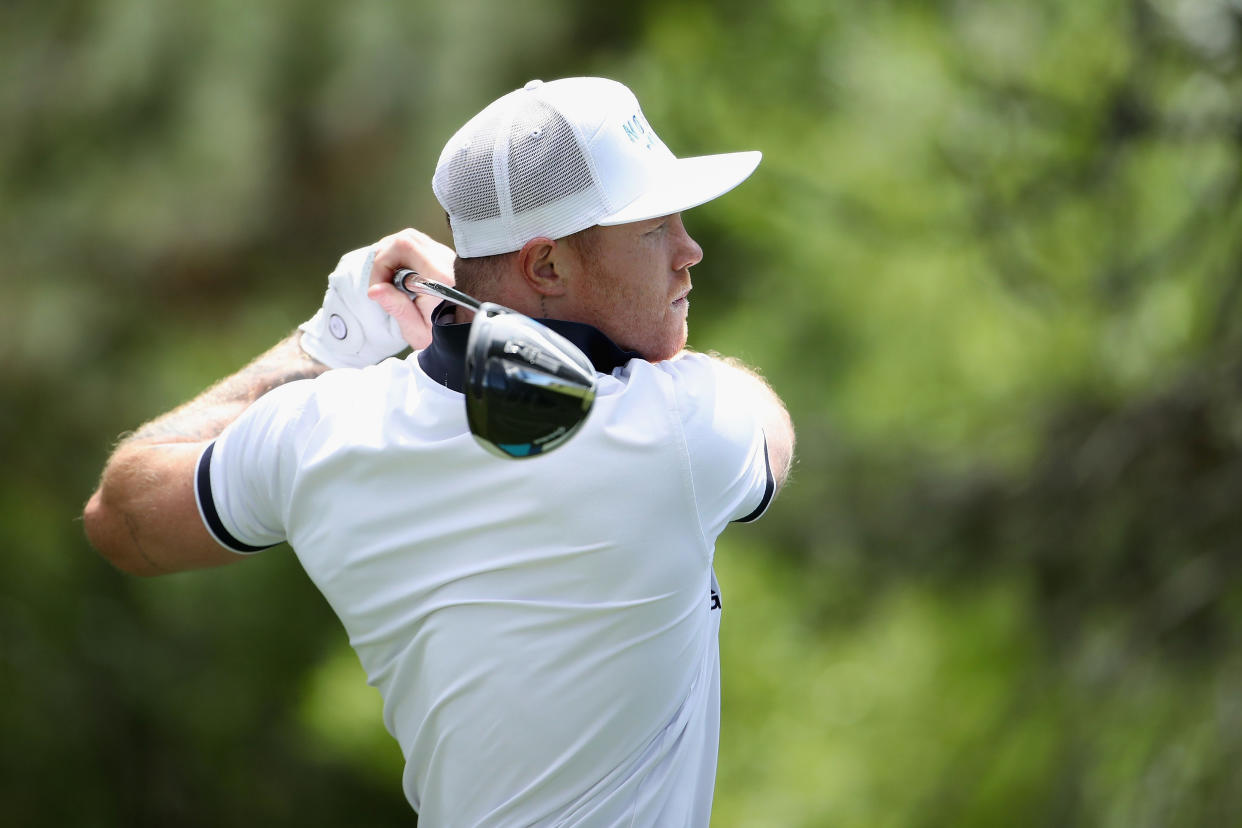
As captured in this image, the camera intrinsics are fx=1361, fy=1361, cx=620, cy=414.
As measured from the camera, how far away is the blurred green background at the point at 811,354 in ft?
7.81

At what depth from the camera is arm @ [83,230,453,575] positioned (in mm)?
1177

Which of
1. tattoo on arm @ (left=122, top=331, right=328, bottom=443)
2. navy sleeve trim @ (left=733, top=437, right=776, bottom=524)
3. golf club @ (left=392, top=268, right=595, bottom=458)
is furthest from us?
tattoo on arm @ (left=122, top=331, right=328, bottom=443)

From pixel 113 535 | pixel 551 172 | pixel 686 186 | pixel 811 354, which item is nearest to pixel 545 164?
pixel 551 172

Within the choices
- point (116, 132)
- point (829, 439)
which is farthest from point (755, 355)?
point (116, 132)

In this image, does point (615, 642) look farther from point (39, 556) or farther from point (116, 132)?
point (39, 556)

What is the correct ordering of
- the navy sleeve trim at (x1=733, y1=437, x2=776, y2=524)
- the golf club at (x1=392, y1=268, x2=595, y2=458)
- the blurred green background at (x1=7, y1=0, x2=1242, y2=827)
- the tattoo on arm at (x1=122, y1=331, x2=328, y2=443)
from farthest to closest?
the blurred green background at (x1=7, y1=0, x2=1242, y2=827), the tattoo on arm at (x1=122, y1=331, x2=328, y2=443), the navy sleeve trim at (x1=733, y1=437, x2=776, y2=524), the golf club at (x1=392, y1=268, x2=595, y2=458)

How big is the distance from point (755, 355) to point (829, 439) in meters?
0.27

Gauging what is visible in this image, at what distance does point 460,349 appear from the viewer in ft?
3.38

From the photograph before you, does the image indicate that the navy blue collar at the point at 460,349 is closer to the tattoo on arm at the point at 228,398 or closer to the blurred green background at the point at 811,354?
the tattoo on arm at the point at 228,398

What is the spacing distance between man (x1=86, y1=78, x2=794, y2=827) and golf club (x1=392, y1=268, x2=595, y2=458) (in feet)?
0.41

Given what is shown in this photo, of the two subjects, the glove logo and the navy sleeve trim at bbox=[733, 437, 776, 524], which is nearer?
the navy sleeve trim at bbox=[733, 437, 776, 524]

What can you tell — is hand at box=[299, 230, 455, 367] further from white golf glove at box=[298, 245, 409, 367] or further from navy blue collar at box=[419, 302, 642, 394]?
navy blue collar at box=[419, 302, 642, 394]

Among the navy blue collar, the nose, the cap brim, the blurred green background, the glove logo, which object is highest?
→ the cap brim

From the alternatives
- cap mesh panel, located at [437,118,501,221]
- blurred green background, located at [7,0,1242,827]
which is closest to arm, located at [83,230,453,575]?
cap mesh panel, located at [437,118,501,221]
